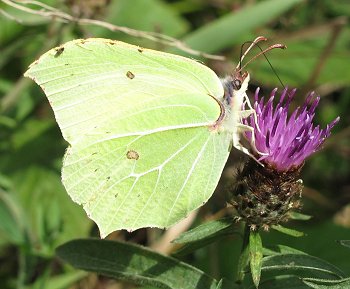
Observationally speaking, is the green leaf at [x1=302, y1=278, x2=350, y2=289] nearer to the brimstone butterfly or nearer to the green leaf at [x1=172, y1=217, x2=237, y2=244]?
the green leaf at [x1=172, y1=217, x2=237, y2=244]

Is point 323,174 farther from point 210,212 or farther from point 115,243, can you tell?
point 115,243

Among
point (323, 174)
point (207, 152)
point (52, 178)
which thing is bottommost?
point (323, 174)

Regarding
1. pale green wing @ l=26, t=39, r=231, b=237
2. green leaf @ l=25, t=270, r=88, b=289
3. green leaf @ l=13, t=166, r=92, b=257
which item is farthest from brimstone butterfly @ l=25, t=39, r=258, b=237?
green leaf @ l=13, t=166, r=92, b=257

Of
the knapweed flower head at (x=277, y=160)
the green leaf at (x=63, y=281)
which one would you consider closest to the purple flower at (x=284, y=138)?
the knapweed flower head at (x=277, y=160)

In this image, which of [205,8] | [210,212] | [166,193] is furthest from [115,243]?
[205,8]

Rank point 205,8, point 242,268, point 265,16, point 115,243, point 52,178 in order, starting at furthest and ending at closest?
point 205,8, point 52,178, point 265,16, point 115,243, point 242,268
